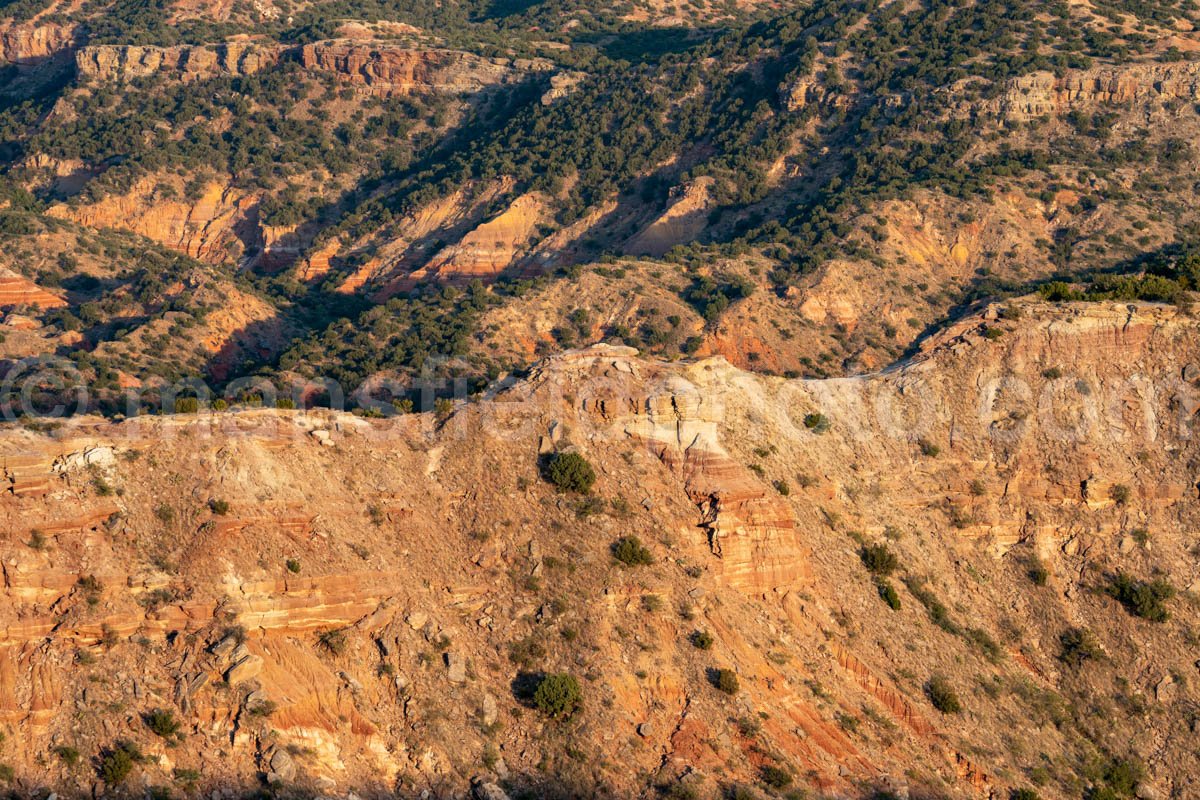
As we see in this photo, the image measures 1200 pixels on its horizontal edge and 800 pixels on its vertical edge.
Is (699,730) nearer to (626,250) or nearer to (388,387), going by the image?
(388,387)

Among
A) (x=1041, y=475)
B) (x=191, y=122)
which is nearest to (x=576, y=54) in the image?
(x=191, y=122)

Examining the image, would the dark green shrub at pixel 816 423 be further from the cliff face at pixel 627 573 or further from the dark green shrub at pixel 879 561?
the dark green shrub at pixel 879 561

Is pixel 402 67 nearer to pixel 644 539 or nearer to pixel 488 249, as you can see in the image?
pixel 488 249

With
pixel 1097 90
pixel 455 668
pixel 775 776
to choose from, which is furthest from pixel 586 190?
pixel 775 776

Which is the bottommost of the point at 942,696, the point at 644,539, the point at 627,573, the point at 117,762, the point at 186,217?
the point at 186,217

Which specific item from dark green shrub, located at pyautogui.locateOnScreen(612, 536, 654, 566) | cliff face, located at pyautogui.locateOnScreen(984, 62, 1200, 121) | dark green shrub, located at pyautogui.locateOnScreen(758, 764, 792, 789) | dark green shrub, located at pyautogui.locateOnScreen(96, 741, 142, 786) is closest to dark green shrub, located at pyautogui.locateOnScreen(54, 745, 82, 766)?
dark green shrub, located at pyautogui.locateOnScreen(96, 741, 142, 786)

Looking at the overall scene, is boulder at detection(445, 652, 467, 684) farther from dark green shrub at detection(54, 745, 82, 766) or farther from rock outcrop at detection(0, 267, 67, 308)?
rock outcrop at detection(0, 267, 67, 308)
